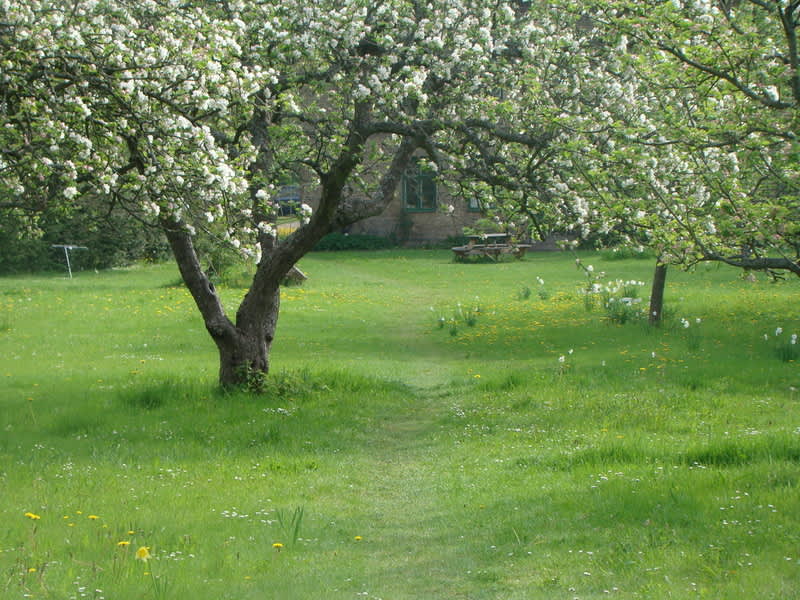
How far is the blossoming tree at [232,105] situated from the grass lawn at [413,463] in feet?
7.90

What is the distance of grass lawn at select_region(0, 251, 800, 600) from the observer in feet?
18.9

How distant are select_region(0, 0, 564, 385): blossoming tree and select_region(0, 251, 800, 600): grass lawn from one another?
241 cm

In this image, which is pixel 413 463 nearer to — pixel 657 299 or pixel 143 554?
pixel 143 554

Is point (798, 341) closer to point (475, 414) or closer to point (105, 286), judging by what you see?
point (475, 414)

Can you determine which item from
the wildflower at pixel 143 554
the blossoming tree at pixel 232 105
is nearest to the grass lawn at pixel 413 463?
the wildflower at pixel 143 554

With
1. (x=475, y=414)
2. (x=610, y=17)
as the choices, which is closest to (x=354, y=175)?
(x=475, y=414)

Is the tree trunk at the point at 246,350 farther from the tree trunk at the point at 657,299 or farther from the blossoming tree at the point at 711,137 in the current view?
the tree trunk at the point at 657,299

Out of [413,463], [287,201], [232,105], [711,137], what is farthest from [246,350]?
[711,137]

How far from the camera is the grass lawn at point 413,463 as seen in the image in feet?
18.9

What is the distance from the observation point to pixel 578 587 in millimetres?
5480

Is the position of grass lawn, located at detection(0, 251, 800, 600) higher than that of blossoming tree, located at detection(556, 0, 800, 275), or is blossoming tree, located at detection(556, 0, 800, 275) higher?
blossoming tree, located at detection(556, 0, 800, 275)

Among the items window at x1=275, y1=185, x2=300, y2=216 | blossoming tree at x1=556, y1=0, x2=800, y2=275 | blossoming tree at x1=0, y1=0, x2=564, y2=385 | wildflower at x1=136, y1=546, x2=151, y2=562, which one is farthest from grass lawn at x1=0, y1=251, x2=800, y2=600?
window at x1=275, y1=185, x2=300, y2=216

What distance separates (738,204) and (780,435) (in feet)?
7.56

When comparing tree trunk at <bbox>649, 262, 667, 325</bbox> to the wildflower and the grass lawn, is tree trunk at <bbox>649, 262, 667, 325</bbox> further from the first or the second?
the wildflower
